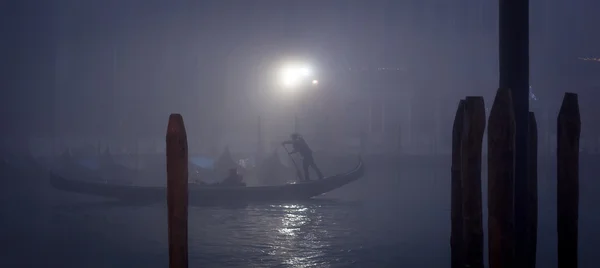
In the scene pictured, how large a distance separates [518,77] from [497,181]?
54.5 inches

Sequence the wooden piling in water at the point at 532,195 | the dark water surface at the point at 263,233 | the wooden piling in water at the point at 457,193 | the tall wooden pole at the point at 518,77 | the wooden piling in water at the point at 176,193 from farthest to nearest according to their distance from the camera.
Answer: the dark water surface at the point at 263,233
the wooden piling in water at the point at 532,195
the wooden piling in water at the point at 457,193
the tall wooden pole at the point at 518,77
the wooden piling in water at the point at 176,193

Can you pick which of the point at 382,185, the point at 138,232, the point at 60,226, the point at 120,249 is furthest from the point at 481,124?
the point at 382,185

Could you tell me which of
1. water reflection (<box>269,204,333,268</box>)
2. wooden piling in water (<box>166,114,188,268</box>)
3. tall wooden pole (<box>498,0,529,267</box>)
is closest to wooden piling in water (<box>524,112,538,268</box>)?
tall wooden pole (<box>498,0,529,267</box>)

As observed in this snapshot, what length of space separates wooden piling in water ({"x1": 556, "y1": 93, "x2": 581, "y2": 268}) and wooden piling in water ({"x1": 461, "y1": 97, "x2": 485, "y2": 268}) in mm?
1421

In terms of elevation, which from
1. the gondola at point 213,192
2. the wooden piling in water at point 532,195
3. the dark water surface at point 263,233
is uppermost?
the wooden piling in water at point 532,195

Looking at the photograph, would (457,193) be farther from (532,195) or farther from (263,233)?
(263,233)

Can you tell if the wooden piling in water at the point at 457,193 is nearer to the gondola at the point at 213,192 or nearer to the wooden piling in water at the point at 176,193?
the wooden piling in water at the point at 176,193

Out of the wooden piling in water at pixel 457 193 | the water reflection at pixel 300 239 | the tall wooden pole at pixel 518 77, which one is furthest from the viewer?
the water reflection at pixel 300 239

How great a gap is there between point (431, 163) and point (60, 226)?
87.4 ft

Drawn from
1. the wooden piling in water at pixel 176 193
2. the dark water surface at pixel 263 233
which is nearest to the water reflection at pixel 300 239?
the dark water surface at pixel 263 233

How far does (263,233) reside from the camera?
13891mm

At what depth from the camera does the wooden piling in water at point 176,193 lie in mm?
5535

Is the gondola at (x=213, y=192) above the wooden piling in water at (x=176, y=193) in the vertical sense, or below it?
below

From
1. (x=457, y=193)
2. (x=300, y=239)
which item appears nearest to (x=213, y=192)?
(x=300, y=239)
